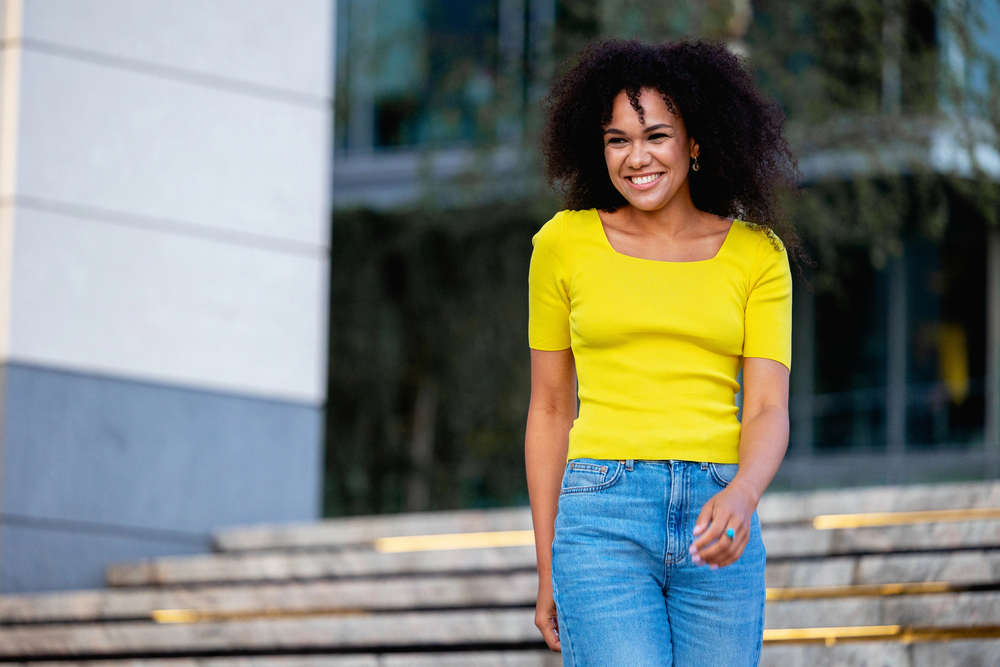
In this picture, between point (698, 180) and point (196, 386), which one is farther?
point (196, 386)

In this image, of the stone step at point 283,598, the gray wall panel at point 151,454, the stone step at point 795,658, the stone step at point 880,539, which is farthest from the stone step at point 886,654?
the gray wall panel at point 151,454

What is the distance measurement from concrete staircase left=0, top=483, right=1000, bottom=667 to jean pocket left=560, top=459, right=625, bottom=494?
2.22 metres

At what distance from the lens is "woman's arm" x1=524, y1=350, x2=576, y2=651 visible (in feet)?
8.95

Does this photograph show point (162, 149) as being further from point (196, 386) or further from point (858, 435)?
point (858, 435)

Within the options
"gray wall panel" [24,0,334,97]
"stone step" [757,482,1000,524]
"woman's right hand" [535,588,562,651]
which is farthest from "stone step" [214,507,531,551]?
"woman's right hand" [535,588,562,651]

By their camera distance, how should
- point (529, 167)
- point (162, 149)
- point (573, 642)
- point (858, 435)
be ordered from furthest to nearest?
point (858, 435) < point (529, 167) < point (162, 149) < point (573, 642)

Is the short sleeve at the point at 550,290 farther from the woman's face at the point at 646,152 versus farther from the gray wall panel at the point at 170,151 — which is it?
the gray wall panel at the point at 170,151

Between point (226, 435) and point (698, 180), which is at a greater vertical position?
point (698, 180)

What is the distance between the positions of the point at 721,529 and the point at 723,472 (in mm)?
260

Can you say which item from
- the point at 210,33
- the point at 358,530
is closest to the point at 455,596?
the point at 358,530

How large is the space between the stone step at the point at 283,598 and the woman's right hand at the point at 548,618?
270 cm

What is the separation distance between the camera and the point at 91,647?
623 centimetres

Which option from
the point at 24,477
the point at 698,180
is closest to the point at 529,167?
the point at 24,477

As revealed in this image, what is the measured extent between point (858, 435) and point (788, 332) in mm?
12880
